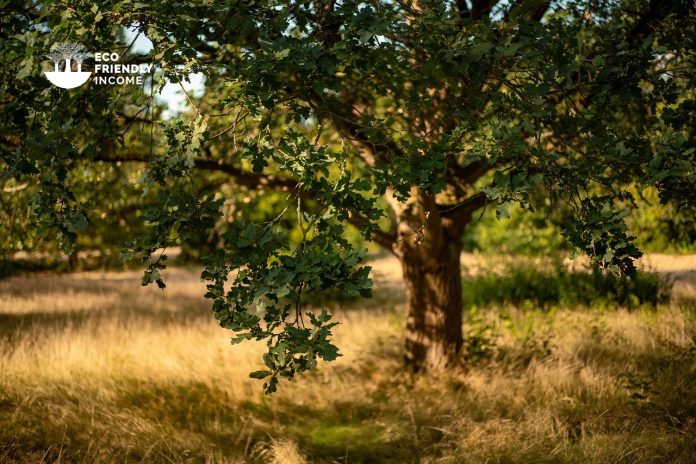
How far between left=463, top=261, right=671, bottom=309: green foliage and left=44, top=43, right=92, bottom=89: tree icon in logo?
645 cm

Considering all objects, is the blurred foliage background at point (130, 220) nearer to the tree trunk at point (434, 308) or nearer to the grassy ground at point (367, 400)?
the tree trunk at point (434, 308)

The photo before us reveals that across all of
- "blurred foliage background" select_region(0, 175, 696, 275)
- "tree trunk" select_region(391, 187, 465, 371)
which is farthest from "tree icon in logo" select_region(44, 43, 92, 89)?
"tree trunk" select_region(391, 187, 465, 371)

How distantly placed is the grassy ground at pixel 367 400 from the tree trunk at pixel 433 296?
0.27 m

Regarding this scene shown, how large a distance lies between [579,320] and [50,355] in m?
6.37

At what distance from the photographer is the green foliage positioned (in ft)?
29.7

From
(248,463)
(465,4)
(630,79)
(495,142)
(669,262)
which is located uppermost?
(465,4)

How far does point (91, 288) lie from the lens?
42.5ft

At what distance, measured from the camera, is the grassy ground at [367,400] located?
470cm

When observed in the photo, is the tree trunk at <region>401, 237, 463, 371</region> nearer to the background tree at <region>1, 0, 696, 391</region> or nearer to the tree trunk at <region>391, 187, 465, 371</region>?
the tree trunk at <region>391, 187, 465, 371</region>

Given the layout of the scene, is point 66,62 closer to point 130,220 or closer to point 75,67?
point 75,67

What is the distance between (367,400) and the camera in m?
6.12

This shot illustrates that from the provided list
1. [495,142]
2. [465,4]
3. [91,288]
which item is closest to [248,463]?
[495,142]

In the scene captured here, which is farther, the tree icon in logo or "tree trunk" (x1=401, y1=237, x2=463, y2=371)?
"tree trunk" (x1=401, y1=237, x2=463, y2=371)

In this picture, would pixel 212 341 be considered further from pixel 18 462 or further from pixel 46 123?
pixel 46 123
